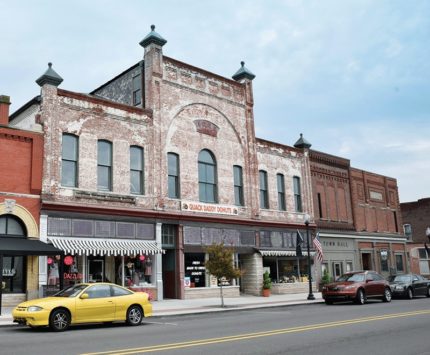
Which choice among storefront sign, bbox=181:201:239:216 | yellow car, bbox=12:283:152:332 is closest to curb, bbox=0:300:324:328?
yellow car, bbox=12:283:152:332

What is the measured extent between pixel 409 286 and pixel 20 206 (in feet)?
63.7

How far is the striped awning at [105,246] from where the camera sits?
2123 centimetres

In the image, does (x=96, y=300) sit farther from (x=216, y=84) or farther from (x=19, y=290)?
(x=216, y=84)

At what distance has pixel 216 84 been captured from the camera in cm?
3006

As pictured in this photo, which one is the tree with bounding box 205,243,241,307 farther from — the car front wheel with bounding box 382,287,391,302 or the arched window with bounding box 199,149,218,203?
the car front wheel with bounding box 382,287,391,302

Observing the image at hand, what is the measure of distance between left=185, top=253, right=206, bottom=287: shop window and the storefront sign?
7.87 ft

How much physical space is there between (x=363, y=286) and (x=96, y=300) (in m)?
13.1

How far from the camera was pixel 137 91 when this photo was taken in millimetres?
27500

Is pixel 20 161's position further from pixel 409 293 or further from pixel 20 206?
pixel 409 293

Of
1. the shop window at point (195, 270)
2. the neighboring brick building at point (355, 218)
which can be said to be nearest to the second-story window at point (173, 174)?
the shop window at point (195, 270)

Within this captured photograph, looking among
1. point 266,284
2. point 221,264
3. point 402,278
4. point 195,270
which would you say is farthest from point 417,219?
point 221,264

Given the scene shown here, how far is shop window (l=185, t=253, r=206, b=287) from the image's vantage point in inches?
1040

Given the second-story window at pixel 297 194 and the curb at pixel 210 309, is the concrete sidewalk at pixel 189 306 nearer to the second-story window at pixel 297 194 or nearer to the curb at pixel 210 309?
the curb at pixel 210 309

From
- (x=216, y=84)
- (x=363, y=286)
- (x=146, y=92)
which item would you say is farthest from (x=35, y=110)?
(x=363, y=286)
